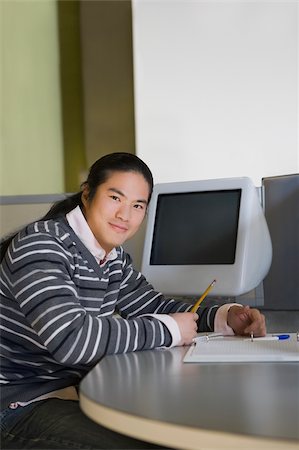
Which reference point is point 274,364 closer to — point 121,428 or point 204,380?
point 204,380

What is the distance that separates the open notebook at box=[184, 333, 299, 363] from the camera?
97 centimetres

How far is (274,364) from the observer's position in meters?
0.93

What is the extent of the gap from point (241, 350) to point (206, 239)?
0.62 m

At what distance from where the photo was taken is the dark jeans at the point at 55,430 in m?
0.88

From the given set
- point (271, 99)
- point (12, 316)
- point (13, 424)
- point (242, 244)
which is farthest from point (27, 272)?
point (271, 99)

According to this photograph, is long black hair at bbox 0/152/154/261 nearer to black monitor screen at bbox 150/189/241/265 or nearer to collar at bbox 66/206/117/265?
collar at bbox 66/206/117/265

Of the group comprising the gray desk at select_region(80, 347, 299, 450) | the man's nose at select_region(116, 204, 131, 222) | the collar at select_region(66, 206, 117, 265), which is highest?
the man's nose at select_region(116, 204, 131, 222)

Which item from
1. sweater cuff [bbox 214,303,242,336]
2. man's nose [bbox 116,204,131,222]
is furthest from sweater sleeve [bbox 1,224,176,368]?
sweater cuff [bbox 214,303,242,336]

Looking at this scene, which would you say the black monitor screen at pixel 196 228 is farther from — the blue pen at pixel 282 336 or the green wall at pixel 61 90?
the green wall at pixel 61 90

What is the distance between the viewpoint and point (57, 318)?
1008mm

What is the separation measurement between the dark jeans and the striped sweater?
0.17 feet

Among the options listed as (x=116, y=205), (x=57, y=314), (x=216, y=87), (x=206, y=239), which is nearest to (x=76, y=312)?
(x=57, y=314)

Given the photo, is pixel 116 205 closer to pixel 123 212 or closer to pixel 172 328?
pixel 123 212

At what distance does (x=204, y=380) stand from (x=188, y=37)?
8.58ft
